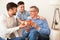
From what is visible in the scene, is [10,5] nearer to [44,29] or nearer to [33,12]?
[33,12]

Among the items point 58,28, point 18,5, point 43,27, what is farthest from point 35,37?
point 18,5

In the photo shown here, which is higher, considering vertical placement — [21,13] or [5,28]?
[21,13]

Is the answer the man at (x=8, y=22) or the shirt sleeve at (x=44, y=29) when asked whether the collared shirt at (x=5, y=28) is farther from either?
the shirt sleeve at (x=44, y=29)

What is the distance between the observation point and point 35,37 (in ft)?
5.74

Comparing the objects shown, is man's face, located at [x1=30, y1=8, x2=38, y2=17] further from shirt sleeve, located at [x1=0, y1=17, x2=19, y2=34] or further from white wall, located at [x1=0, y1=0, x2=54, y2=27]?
shirt sleeve, located at [x1=0, y1=17, x2=19, y2=34]

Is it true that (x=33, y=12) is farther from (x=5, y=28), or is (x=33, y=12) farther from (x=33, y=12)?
(x=5, y=28)

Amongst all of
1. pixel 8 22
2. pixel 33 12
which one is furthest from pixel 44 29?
pixel 8 22

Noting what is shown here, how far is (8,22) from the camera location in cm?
179

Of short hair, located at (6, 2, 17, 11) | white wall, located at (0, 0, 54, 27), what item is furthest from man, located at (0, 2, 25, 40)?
white wall, located at (0, 0, 54, 27)

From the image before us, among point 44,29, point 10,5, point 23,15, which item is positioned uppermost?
point 10,5

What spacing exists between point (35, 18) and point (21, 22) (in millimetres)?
180

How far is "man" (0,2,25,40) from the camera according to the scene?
1772 mm

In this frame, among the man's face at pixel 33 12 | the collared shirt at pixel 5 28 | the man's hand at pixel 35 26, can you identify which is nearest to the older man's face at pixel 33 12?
the man's face at pixel 33 12

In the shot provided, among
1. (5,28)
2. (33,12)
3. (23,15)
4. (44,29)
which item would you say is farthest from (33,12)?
(5,28)
